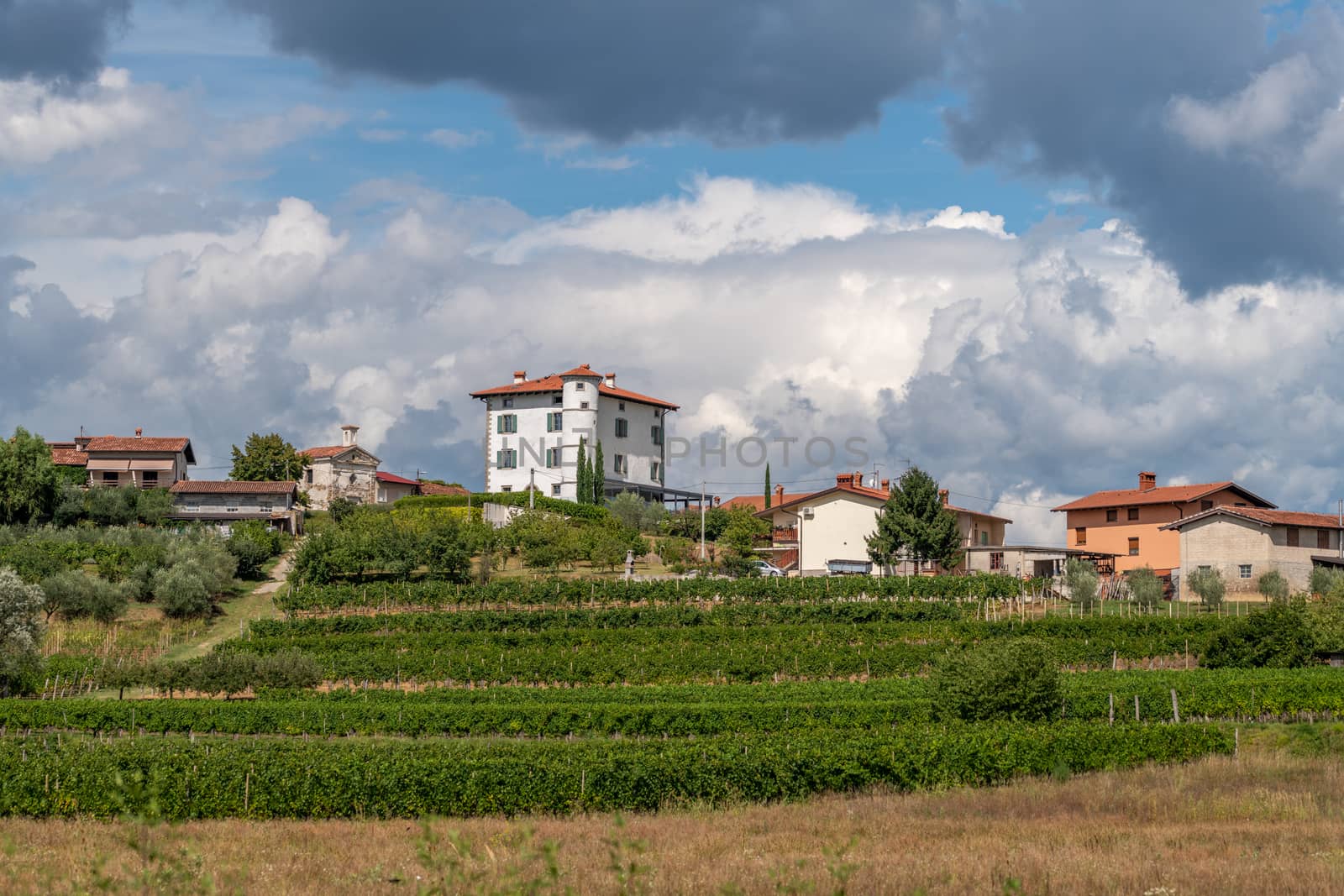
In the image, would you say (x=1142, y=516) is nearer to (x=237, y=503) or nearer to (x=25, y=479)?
(x=237, y=503)

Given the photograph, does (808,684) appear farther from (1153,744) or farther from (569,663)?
(1153,744)

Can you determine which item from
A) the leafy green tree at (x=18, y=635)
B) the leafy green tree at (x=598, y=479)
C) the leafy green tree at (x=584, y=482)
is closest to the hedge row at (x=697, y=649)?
the leafy green tree at (x=18, y=635)

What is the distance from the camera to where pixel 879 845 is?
20.7 meters

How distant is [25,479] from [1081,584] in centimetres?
6343

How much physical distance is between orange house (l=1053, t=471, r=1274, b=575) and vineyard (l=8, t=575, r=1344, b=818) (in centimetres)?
1896

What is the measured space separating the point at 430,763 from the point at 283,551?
5794 centimetres

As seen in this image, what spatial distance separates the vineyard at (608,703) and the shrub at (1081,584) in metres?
3.26

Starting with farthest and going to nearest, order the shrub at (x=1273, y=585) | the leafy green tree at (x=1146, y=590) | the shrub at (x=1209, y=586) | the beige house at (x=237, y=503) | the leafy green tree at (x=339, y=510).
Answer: the leafy green tree at (x=339, y=510) < the beige house at (x=237, y=503) < the shrub at (x=1273, y=585) < the leafy green tree at (x=1146, y=590) < the shrub at (x=1209, y=586)

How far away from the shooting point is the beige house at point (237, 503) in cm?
9075

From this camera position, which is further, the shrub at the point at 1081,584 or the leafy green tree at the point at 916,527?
the leafy green tree at the point at 916,527

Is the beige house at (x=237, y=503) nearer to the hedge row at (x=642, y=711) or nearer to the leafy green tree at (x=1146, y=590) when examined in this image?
the hedge row at (x=642, y=711)

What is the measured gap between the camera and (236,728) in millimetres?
43344

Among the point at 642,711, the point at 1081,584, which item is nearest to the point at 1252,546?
the point at 1081,584

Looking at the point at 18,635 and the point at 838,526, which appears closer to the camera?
the point at 18,635
